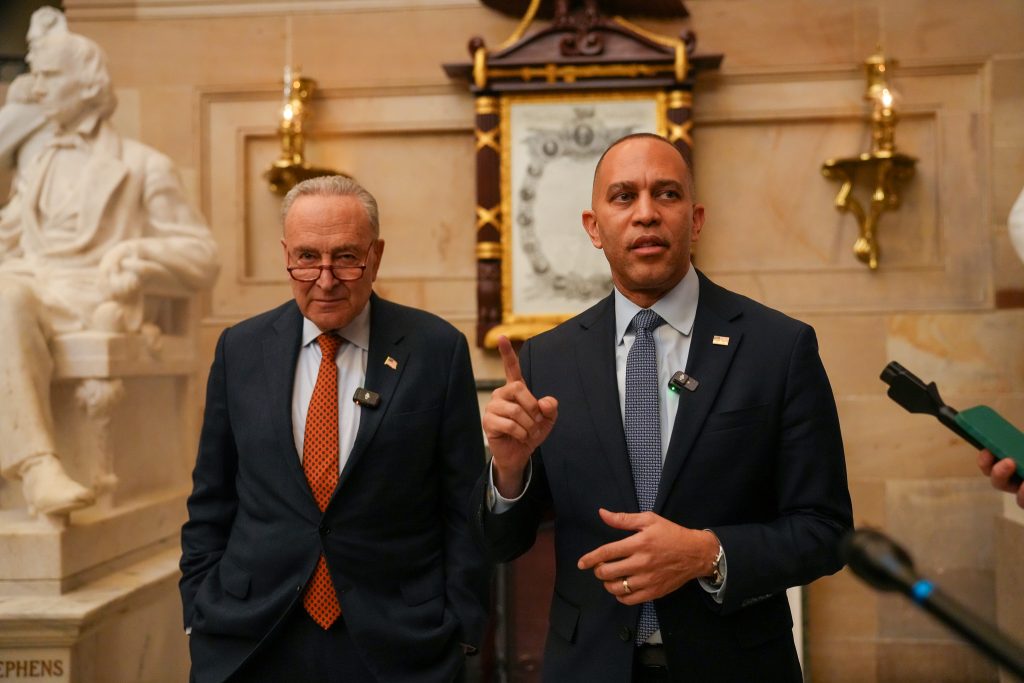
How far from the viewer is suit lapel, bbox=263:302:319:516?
2.38m

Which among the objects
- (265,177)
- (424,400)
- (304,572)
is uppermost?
(265,177)

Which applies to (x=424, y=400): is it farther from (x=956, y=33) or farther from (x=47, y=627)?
(x=956, y=33)

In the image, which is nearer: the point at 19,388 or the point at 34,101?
the point at 19,388

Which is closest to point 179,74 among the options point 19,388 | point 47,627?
point 19,388

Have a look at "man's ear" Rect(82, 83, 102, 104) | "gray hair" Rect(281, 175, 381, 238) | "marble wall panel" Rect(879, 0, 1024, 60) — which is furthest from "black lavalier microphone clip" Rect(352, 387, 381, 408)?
"marble wall panel" Rect(879, 0, 1024, 60)

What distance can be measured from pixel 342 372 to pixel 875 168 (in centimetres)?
355

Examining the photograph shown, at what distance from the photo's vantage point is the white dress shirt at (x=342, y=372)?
2448 millimetres

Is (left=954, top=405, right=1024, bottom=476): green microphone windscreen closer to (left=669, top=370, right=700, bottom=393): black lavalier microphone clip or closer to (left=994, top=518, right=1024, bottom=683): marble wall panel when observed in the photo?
(left=669, top=370, right=700, bottom=393): black lavalier microphone clip

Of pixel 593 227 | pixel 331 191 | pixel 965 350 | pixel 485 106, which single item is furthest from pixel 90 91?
pixel 965 350

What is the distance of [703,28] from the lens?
17.6 ft

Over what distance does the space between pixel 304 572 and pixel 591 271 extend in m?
3.25

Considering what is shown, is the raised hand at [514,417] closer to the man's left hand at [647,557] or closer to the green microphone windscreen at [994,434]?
the man's left hand at [647,557]

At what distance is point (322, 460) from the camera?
7.90 ft

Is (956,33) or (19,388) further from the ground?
(956,33)
